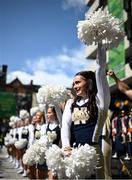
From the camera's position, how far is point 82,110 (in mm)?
3238

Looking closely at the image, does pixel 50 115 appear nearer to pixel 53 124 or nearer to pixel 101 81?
pixel 53 124

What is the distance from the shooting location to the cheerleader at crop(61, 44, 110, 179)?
3059 millimetres

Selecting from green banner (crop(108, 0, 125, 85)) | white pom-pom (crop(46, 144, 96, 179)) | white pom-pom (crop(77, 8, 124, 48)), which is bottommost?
white pom-pom (crop(46, 144, 96, 179))

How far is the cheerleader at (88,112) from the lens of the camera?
3.06 meters

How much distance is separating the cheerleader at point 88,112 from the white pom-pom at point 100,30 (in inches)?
4.8

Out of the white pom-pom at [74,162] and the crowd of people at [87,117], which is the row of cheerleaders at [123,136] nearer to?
the crowd of people at [87,117]

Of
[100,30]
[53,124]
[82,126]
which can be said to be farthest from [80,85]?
[53,124]

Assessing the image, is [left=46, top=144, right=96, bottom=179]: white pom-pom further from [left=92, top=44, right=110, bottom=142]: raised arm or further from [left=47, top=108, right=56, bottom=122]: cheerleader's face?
[left=47, top=108, right=56, bottom=122]: cheerleader's face

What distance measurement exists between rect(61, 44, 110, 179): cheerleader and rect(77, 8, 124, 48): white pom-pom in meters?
0.12

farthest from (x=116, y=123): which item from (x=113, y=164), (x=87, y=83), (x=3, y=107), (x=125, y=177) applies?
(x=3, y=107)

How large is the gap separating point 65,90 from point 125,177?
4.43m

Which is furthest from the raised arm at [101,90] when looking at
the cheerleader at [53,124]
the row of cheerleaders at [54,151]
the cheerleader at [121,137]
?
the cheerleader at [121,137]

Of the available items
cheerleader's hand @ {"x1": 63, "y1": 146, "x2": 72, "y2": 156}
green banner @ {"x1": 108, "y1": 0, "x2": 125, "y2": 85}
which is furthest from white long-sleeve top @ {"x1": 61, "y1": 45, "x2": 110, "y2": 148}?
green banner @ {"x1": 108, "y1": 0, "x2": 125, "y2": 85}

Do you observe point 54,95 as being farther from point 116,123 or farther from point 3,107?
point 3,107
